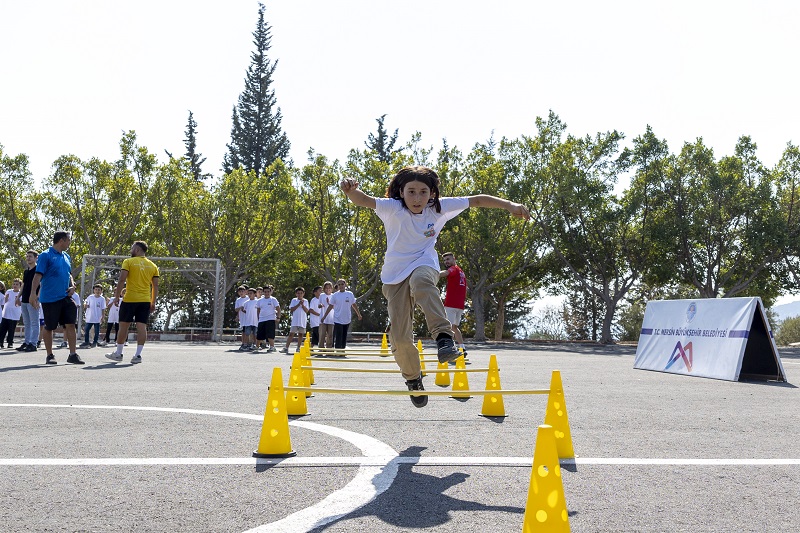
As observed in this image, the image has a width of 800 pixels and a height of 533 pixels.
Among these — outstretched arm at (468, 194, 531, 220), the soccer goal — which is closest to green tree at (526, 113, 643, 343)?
the soccer goal

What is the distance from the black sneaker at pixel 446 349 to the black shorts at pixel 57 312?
8441 millimetres

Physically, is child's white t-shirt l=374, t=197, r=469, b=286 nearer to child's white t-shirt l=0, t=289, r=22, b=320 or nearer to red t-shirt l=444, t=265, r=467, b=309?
red t-shirt l=444, t=265, r=467, b=309

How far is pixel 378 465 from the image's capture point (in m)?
4.61

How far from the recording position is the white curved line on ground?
129 inches

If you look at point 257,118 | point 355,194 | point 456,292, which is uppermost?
point 257,118

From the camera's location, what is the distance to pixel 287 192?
40.5 metres

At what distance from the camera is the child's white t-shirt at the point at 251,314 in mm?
22594

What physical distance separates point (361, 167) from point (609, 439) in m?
36.4

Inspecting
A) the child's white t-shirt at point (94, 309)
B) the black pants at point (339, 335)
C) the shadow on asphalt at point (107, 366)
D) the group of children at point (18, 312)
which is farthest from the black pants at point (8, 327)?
the black pants at point (339, 335)

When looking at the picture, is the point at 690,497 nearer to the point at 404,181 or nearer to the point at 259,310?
the point at 404,181

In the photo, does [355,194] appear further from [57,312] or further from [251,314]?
[251,314]

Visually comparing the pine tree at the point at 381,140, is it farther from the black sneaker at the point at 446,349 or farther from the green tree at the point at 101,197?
the black sneaker at the point at 446,349

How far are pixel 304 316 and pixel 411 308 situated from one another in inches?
575

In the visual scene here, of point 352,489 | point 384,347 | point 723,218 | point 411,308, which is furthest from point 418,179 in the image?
point 723,218
